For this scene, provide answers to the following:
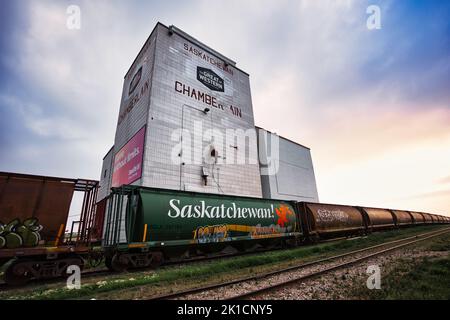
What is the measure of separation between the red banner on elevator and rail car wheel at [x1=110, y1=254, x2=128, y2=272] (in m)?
9.51

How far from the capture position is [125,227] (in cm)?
961

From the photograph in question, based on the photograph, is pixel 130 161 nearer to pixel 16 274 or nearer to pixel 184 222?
pixel 184 222

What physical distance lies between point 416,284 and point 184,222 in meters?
8.47

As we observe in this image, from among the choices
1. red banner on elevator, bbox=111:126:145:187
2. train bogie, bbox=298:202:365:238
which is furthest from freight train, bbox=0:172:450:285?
red banner on elevator, bbox=111:126:145:187

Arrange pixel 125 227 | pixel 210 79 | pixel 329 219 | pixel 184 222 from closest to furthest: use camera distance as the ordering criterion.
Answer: pixel 125 227 → pixel 184 222 → pixel 329 219 → pixel 210 79

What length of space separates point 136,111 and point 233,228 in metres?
16.5

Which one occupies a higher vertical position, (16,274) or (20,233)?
(20,233)

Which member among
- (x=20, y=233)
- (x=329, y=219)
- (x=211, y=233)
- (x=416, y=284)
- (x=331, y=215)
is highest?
(x=331, y=215)

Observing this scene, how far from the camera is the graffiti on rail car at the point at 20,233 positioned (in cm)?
743

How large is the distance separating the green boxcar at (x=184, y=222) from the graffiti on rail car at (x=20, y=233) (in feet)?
8.21

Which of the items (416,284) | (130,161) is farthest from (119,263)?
(130,161)

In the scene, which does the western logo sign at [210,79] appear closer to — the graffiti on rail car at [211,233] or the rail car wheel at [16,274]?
the graffiti on rail car at [211,233]
